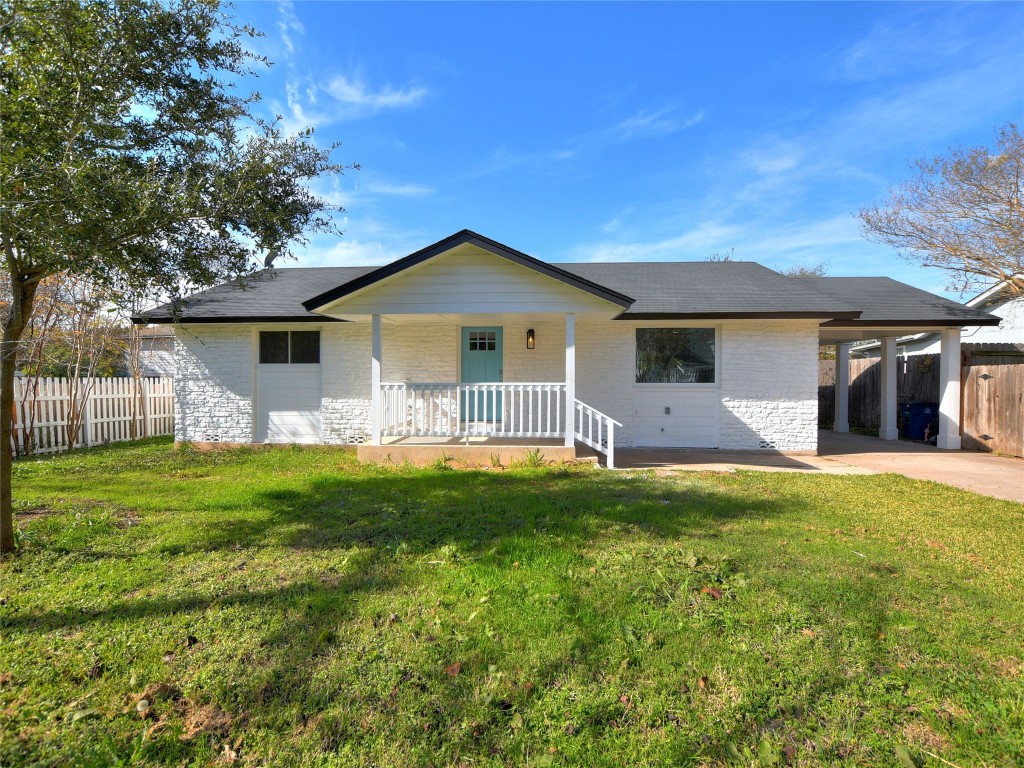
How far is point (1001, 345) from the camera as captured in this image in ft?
41.3

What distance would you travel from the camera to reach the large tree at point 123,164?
3.48 metres

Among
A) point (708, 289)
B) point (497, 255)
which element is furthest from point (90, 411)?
point (708, 289)

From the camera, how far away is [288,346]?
11.0m

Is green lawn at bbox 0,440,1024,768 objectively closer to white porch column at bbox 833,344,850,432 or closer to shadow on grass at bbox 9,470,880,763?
shadow on grass at bbox 9,470,880,763

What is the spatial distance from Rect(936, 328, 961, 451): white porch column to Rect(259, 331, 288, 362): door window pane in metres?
14.6

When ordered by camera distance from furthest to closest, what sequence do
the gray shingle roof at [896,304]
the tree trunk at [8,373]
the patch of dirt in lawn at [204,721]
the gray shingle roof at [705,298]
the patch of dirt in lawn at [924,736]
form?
the gray shingle roof at [896,304], the gray shingle roof at [705,298], the tree trunk at [8,373], the patch of dirt in lawn at [204,721], the patch of dirt in lawn at [924,736]

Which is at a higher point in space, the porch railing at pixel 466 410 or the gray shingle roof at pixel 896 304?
the gray shingle roof at pixel 896 304

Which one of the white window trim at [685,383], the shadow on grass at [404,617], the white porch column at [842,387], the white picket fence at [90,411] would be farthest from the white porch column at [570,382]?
the white picket fence at [90,411]

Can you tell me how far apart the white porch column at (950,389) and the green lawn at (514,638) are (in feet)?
22.7

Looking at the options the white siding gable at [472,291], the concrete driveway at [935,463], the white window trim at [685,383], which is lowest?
the concrete driveway at [935,463]

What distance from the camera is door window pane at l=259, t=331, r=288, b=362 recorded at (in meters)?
11.0

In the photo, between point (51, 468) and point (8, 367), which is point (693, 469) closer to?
point (8, 367)

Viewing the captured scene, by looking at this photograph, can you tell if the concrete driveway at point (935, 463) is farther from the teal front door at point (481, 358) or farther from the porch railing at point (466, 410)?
the teal front door at point (481, 358)

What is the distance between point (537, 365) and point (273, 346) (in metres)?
5.90
